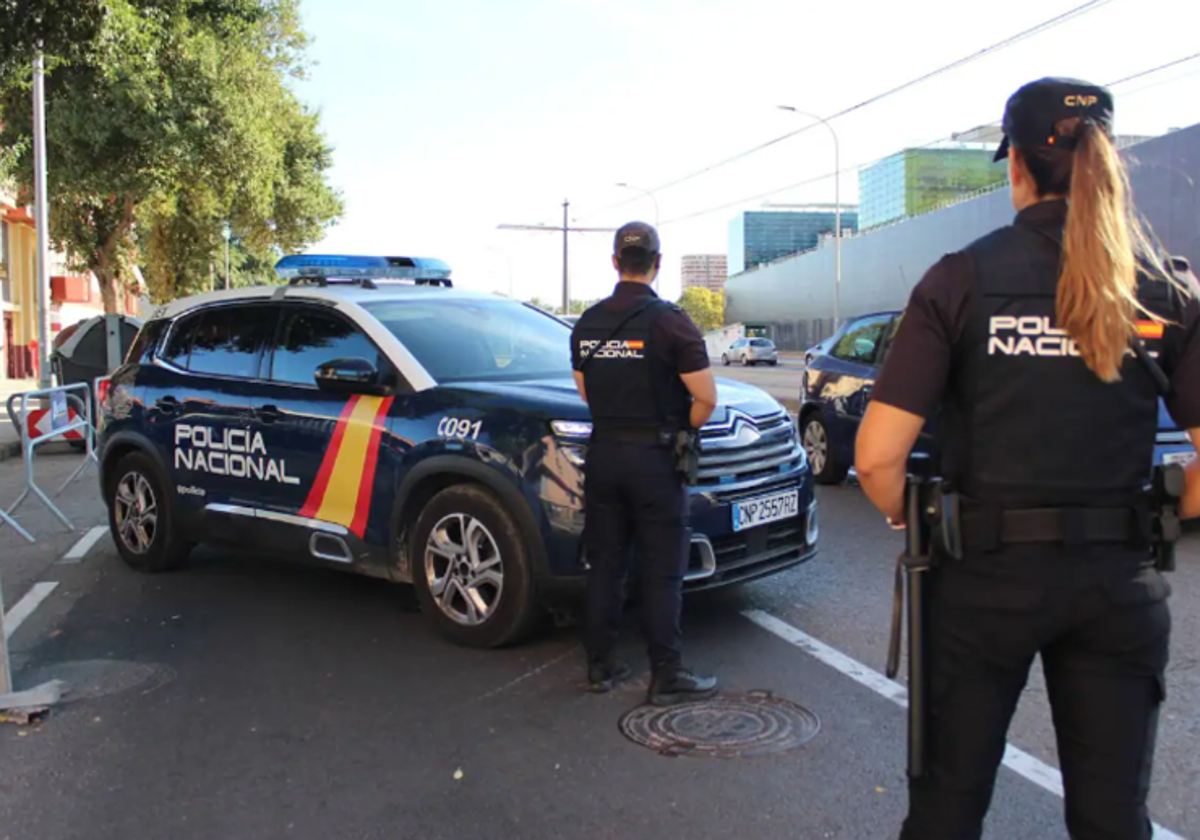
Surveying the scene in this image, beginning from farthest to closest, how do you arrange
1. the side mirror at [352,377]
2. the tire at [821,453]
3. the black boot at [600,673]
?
the tire at [821,453]
the side mirror at [352,377]
the black boot at [600,673]

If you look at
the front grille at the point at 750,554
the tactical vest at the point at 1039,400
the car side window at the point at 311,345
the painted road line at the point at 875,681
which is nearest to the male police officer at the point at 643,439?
the front grille at the point at 750,554

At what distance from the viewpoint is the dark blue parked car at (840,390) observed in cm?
940

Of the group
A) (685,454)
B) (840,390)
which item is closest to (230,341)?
(685,454)

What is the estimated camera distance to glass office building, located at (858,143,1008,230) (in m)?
65.0

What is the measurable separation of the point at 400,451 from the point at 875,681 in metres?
2.39

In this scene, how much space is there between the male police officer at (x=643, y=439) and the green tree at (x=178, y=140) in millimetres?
6613

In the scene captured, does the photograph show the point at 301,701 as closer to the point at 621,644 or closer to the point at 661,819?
the point at 621,644

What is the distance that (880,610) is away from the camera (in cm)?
561

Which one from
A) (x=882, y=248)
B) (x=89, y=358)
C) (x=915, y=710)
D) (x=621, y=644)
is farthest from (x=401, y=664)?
(x=882, y=248)

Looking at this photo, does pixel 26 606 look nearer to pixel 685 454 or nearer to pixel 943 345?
pixel 685 454

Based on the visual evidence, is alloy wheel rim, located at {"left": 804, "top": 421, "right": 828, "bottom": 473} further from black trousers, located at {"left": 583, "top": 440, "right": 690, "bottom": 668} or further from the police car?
black trousers, located at {"left": 583, "top": 440, "right": 690, "bottom": 668}

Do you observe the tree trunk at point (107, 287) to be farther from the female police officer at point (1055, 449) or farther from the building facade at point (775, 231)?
the building facade at point (775, 231)

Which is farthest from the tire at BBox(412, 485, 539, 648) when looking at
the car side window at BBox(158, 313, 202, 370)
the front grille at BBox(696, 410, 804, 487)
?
the car side window at BBox(158, 313, 202, 370)

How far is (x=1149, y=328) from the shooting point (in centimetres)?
211
